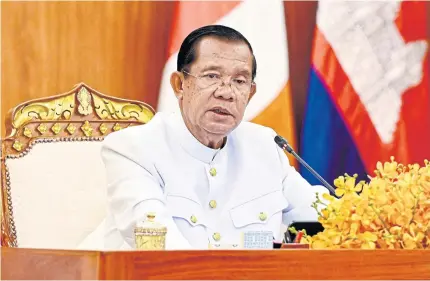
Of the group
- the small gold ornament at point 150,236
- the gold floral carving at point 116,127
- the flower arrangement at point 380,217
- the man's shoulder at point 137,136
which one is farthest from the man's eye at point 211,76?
the small gold ornament at point 150,236

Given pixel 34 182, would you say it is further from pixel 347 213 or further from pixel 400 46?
pixel 400 46

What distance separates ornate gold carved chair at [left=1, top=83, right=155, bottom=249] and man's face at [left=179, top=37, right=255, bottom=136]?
41cm

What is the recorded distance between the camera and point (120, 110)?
10.2ft

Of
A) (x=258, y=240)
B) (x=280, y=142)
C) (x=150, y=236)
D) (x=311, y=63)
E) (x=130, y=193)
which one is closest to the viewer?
(x=150, y=236)

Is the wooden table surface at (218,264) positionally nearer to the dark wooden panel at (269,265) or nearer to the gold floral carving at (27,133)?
the dark wooden panel at (269,265)

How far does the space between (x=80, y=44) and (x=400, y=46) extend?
153 cm

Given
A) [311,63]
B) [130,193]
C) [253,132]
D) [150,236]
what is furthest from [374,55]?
[150,236]

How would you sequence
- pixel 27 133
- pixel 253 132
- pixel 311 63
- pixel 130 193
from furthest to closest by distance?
pixel 311 63, pixel 253 132, pixel 27 133, pixel 130 193

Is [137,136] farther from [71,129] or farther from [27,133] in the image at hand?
[27,133]

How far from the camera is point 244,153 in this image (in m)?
2.98

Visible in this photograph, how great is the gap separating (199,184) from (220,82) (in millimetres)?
323

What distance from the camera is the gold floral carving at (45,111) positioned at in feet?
9.62

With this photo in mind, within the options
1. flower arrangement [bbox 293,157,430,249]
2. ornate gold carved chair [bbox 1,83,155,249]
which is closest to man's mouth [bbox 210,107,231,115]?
ornate gold carved chair [bbox 1,83,155,249]

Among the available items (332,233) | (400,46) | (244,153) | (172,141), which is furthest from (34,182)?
(400,46)
